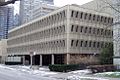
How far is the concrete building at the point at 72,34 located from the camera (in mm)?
53875

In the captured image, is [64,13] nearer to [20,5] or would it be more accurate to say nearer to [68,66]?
[68,66]

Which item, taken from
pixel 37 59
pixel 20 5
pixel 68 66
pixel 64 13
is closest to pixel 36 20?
pixel 37 59

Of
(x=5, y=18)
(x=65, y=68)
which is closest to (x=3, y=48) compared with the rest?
(x=65, y=68)

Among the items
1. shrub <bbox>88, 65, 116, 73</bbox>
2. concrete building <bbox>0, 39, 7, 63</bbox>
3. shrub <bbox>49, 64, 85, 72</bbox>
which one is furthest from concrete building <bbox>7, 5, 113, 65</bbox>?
concrete building <bbox>0, 39, 7, 63</bbox>

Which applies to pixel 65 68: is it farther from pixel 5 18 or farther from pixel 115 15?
pixel 5 18

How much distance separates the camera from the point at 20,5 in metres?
4.58

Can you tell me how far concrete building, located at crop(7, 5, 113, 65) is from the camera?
53875 mm

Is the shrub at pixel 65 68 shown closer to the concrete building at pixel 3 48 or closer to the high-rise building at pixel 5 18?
the high-rise building at pixel 5 18

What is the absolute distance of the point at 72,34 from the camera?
178ft

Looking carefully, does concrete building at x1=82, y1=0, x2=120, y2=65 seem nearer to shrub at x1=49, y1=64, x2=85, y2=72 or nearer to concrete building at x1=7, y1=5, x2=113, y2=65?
concrete building at x1=7, y1=5, x2=113, y2=65

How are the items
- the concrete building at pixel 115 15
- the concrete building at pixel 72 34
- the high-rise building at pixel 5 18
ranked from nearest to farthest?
the high-rise building at pixel 5 18, the concrete building at pixel 115 15, the concrete building at pixel 72 34

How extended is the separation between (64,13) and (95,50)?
12.0 meters

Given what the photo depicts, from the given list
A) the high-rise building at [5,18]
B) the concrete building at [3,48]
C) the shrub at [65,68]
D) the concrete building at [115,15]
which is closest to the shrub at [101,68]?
the concrete building at [115,15]

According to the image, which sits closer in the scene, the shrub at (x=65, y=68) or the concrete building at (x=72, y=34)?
the shrub at (x=65, y=68)
